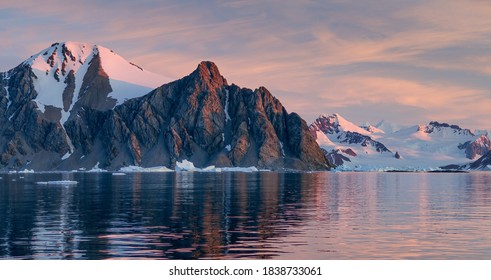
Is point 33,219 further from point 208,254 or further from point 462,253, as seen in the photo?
point 462,253

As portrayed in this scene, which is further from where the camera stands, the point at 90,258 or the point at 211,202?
the point at 211,202

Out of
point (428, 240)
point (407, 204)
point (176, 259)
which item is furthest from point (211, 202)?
point (176, 259)

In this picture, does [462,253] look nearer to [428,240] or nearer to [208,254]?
[428,240]

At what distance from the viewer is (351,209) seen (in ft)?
309

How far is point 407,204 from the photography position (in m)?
106

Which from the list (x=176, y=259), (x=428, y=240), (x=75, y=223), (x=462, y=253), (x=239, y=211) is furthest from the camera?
(x=239, y=211)

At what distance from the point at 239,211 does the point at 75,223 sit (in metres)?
24.1

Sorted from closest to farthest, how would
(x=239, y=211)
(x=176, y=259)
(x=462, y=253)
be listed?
(x=176, y=259), (x=462, y=253), (x=239, y=211)
